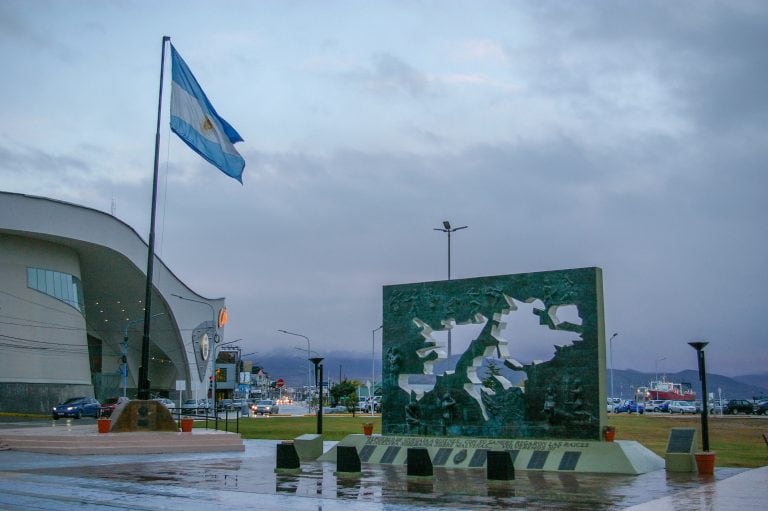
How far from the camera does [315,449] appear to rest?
27922mm

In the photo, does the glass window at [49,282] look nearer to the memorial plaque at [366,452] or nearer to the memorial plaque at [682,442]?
Answer: the memorial plaque at [366,452]

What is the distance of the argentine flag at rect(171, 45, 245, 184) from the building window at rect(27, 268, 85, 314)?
5062 cm

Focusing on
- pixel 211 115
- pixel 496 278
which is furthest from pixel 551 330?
pixel 211 115

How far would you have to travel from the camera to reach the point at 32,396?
2876 inches

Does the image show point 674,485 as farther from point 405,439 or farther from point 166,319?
point 166,319

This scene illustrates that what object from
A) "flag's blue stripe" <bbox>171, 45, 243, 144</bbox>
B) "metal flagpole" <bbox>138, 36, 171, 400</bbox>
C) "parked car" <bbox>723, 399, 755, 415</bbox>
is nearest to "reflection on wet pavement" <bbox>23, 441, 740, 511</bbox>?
"metal flagpole" <bbox>138, 36, 171, 400</bbox>

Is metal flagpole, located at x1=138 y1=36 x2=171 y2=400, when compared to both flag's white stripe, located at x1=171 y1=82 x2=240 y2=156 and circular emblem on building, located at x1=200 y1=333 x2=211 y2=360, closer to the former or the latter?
flag's white stripe, located at x1=171 y1=82 x2=240 y2=156

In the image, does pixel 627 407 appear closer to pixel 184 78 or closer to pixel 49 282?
pixel 49 282

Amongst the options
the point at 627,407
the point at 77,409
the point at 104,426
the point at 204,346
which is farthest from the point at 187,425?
the point at 204,346

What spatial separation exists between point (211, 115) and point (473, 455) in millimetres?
16250

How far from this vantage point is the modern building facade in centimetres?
7238

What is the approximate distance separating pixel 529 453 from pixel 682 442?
4243 millimetres

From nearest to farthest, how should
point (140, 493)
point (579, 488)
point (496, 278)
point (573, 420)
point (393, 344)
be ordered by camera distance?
1. point (140, 493)
2. point (579, 488)
3. point (573, 420)
4. point (496, 278)
5. point (393, 344)

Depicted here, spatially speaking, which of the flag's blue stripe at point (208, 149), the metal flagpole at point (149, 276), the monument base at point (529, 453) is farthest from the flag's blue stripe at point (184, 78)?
the monument base at point (529, 453)
